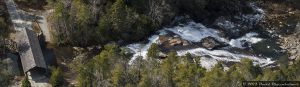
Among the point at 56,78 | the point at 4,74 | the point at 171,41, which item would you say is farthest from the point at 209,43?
the point at 4,74

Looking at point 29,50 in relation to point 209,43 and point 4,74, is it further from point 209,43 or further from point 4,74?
point 209,43

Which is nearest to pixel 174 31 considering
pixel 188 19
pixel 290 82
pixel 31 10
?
pixel 188 19

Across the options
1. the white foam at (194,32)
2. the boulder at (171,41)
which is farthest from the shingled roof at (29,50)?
the white foam at (194,32)

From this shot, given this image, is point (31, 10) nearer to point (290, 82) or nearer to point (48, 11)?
point (48, 11)

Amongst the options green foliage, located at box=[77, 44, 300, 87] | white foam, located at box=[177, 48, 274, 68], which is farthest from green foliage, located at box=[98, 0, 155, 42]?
green foliage, located at box=[77, 44, 300, 87]

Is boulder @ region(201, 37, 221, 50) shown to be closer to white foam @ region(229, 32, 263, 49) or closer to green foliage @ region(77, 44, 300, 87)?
white foam @ region(229, 32, 263, 49)

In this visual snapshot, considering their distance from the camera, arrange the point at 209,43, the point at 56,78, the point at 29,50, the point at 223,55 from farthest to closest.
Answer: the point at 209,43 < the point at 223,55 < the point at 29,50 < the point at 56,78

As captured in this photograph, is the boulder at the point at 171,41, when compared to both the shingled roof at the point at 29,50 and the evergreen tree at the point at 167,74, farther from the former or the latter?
the evergreen tree at the point at 167,74

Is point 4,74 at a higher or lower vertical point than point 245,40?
higher
